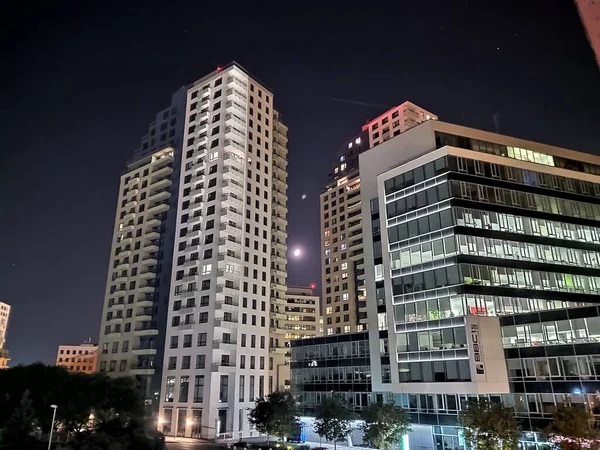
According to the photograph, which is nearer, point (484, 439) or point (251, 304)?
point (484, 439)

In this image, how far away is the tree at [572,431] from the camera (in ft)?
118

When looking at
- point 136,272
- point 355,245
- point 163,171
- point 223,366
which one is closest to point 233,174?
point 163,171

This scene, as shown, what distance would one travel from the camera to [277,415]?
199 feet

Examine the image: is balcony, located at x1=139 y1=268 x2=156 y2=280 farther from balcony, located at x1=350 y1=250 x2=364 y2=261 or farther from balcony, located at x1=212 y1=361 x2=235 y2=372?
balcony, located at x1=350 y1=250 x2=364 y2=261

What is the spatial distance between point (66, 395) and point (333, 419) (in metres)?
32.5

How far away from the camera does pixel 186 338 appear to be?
3292 inches

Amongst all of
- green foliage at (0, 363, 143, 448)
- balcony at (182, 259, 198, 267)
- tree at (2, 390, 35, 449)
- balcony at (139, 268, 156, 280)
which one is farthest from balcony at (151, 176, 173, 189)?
tree at (2, 390, 35, 449)

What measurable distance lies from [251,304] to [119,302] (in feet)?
113

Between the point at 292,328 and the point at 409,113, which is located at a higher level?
the point at 409,113

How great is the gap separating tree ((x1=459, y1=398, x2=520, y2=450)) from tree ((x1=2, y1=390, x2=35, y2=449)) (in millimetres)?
40131

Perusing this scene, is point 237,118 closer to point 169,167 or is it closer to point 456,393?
point 169,167

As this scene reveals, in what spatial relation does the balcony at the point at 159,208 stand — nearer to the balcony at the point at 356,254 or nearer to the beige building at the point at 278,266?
the beige building at the point at 278,266

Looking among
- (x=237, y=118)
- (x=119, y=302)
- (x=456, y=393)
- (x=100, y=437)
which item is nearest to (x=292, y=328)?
(x=119, y=302)

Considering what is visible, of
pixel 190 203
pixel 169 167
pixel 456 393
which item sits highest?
pixel 169 167
